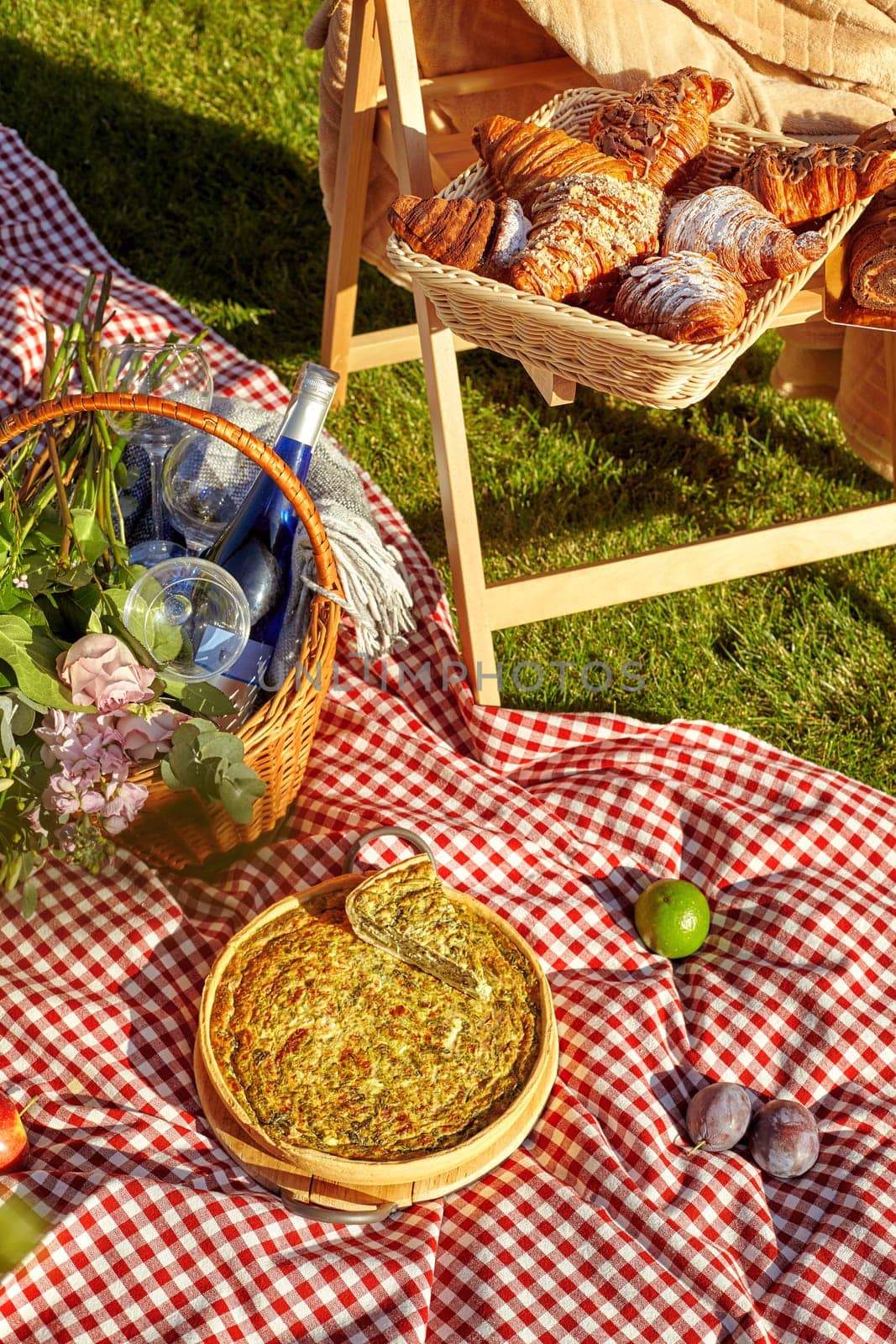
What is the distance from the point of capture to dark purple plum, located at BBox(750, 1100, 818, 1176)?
1.81 m

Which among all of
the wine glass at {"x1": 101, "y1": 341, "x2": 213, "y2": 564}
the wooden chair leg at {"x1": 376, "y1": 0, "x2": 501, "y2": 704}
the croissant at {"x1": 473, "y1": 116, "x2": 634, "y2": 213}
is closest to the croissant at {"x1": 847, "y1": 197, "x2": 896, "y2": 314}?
the croissant at {"x1": 473, "y1": 116, "x2": 634, "y2": 213}

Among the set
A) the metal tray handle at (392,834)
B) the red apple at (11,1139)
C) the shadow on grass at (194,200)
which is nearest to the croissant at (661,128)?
the metal tray handle at (392,834)

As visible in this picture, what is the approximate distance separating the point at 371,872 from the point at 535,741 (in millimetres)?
493

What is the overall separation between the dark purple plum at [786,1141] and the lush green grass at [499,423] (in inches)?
36.5

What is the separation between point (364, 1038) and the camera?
1.76 meters

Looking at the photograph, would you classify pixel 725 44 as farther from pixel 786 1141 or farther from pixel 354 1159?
pixel 354 1159

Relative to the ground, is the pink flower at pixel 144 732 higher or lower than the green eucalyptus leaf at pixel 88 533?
lower

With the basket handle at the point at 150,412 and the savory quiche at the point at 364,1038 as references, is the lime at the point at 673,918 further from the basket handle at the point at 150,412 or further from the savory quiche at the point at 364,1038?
the basket handle at the point at 150,412

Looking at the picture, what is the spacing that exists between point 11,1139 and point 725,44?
209 cm

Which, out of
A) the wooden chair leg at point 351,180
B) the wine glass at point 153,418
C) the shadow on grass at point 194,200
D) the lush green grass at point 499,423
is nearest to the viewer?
the wine glass at point 153,418

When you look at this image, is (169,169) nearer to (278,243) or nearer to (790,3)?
(278,243)

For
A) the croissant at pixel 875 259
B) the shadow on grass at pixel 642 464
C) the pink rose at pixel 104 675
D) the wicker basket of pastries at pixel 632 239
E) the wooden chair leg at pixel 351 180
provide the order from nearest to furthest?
the pink rose at pixel 104 675 → the wicker basket of pastries at pixel 632 239 → the croissant at pixel 875 259 → the wooden chair leg at pixel 351 180 → the shadow on grass at pixel 642 464

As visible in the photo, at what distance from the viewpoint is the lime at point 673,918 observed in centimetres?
Result: 205

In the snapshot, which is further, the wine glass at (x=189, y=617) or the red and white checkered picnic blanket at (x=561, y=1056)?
the wine glass at (x=189, y=617)
